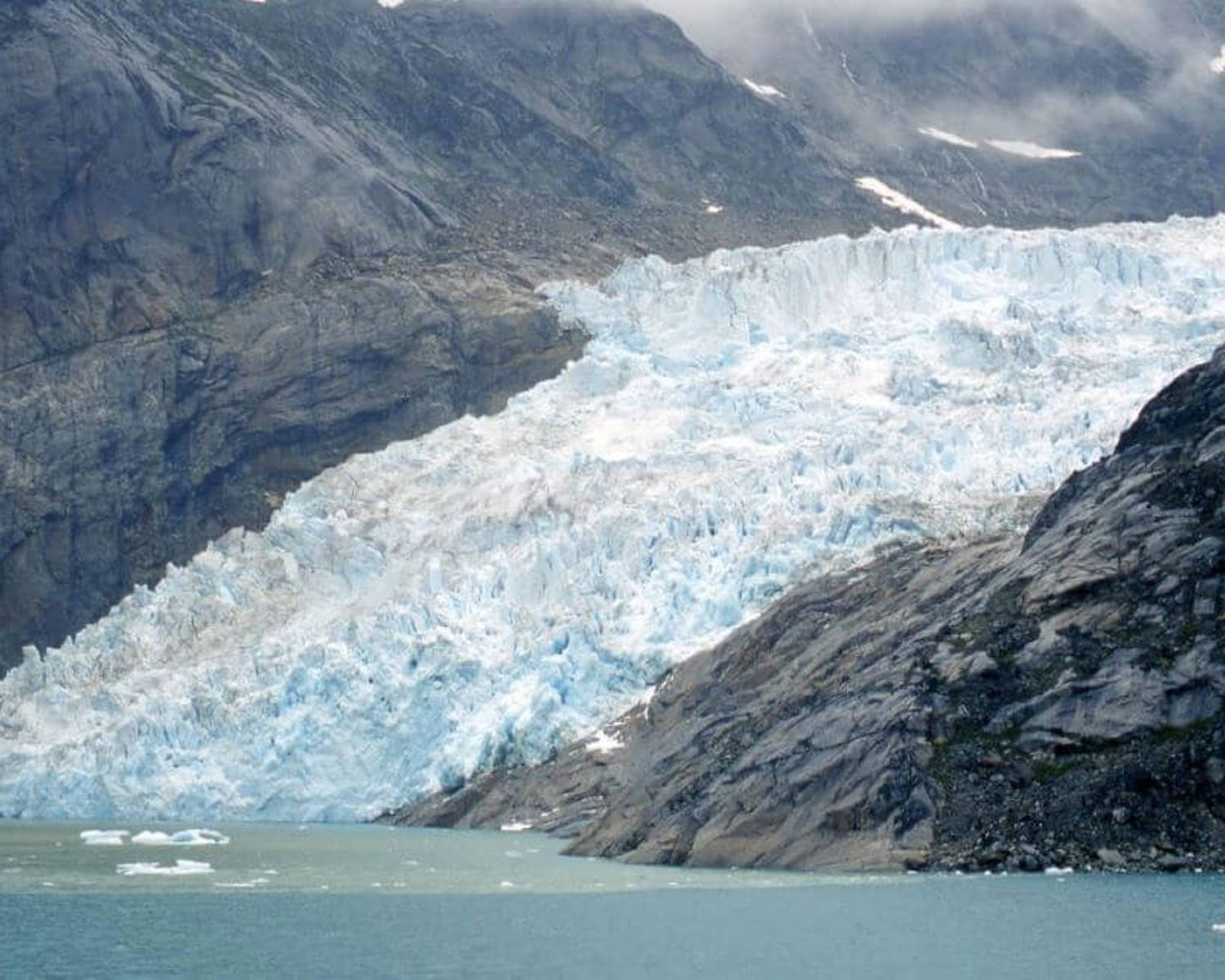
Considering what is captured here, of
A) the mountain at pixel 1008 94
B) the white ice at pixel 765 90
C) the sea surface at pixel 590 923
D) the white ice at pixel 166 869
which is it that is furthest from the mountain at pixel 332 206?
the sea surface at pixel 590 923

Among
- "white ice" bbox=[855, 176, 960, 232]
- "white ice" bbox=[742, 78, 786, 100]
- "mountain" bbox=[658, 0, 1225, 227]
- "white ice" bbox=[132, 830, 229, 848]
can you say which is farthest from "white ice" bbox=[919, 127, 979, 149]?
"white ice" bbox=[132, 830, 229, 848]

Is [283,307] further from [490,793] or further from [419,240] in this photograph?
[490,793]

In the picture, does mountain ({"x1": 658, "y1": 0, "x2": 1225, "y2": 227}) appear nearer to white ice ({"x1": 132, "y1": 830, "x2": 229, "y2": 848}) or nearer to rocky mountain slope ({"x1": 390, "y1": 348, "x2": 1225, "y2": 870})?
rocky mountain slope ({"x1": 390, "y1": 348, "x2": 1225, "y2": 870})

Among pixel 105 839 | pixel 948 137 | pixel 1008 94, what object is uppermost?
pixel 1008 94

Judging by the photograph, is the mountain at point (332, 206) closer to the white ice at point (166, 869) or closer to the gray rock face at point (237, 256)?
the gray rock face at point (237, 256)

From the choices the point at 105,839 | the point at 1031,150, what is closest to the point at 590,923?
the point at 105,839

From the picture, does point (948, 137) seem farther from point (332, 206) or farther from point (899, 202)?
point (332, 206)
